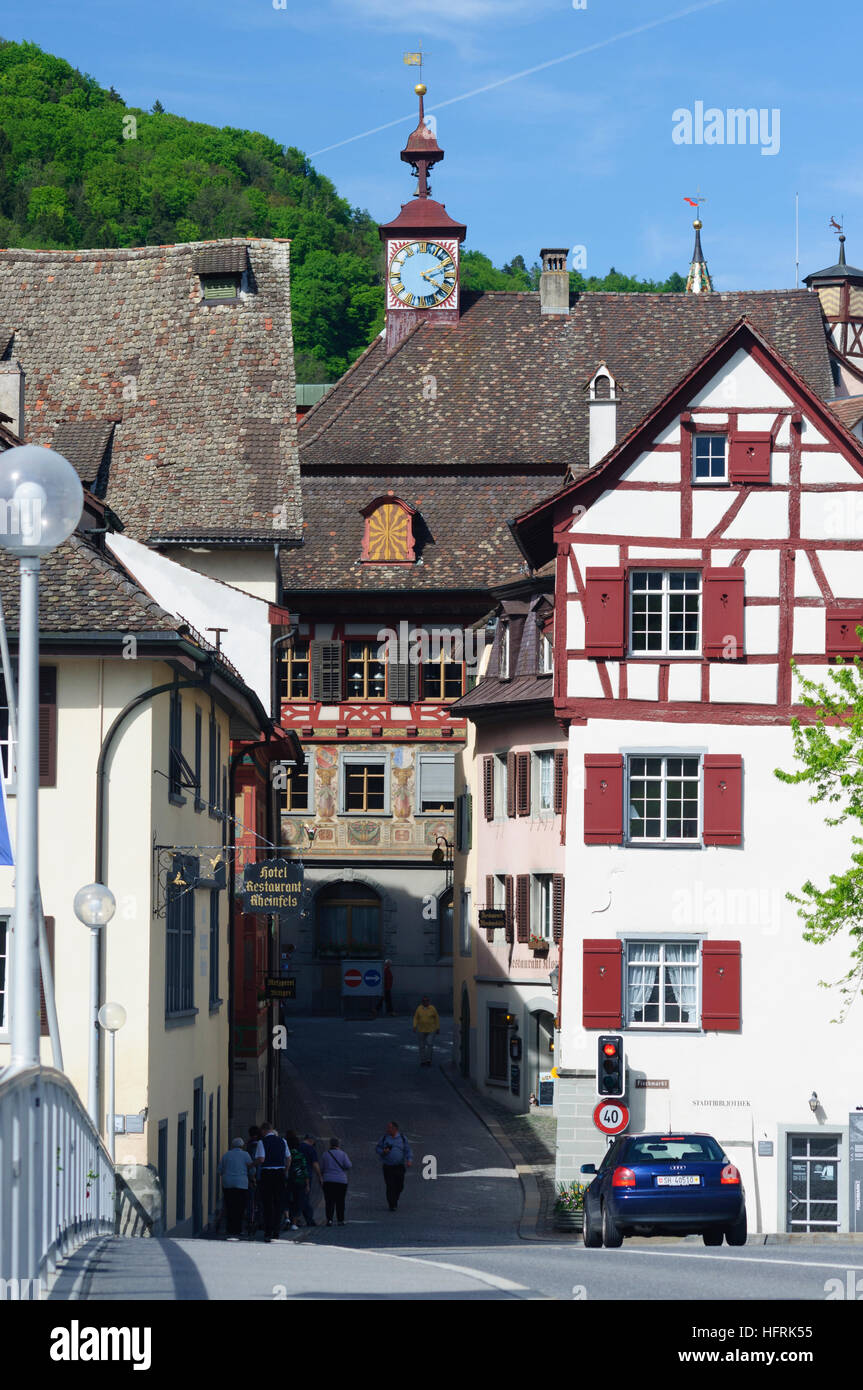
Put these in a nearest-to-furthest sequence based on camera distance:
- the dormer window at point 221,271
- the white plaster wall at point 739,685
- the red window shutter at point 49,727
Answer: the red window shutter at point 49,727
the white plaster wall at point 739,685
the dormer window at point 221,271

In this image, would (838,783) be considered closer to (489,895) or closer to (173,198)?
(489,895)

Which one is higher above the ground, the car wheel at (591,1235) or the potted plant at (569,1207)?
the car wheel at (591,1235)

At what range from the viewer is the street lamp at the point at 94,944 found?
18.3 m

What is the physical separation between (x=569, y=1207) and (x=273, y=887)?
7.32m

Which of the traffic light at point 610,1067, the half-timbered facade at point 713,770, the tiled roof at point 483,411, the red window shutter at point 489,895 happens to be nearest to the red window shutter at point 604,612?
the half-timbered facade at point 713,770

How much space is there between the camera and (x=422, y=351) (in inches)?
2308

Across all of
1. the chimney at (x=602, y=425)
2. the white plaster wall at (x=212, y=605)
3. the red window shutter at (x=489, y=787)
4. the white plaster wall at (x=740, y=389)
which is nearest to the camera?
the white plaster wall at (x=212, y=605)

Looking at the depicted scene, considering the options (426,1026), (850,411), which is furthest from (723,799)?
(850,411)

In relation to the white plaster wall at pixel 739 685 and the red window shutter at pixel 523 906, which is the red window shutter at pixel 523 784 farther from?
the white plaster wall at pixel 739 685

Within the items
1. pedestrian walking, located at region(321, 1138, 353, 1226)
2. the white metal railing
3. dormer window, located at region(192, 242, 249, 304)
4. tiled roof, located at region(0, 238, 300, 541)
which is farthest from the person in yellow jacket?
A: the white metal railing

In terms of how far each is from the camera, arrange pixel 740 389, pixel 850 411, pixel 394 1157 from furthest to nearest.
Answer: pixel 850 411 → pixel 740 389 → pixel 394 1157

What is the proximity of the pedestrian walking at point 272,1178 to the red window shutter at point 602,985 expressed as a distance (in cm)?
593

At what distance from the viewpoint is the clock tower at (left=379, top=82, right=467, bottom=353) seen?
5972 centimetres

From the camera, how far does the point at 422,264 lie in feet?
199
